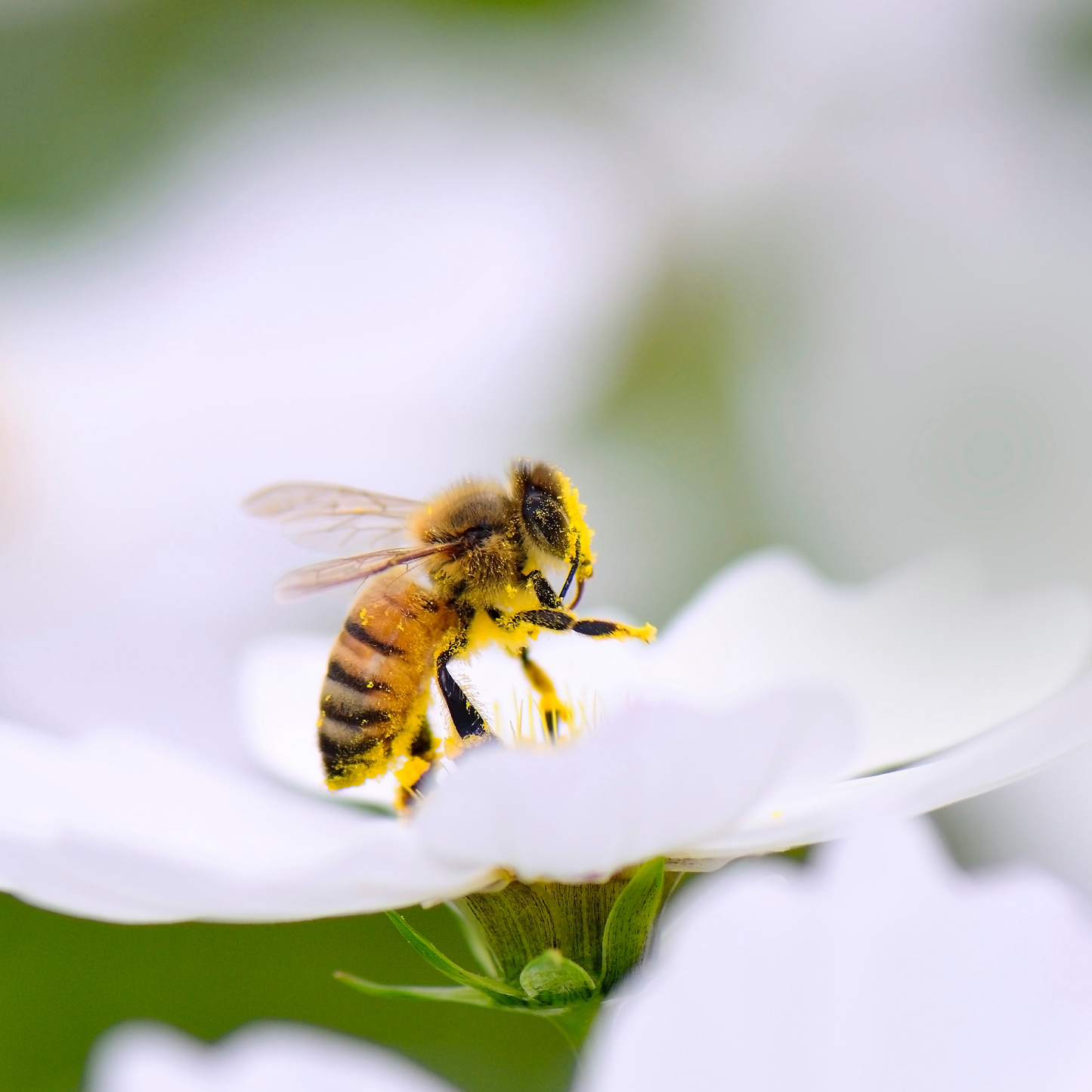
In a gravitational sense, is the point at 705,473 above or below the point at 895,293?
below

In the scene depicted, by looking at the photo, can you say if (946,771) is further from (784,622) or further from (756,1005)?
A: (784,622)

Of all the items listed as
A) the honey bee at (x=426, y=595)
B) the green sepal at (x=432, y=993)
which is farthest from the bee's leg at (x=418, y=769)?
the green sepal at (x=432, y=993)

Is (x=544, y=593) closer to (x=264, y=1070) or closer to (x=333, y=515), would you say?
(x=333, y=515)

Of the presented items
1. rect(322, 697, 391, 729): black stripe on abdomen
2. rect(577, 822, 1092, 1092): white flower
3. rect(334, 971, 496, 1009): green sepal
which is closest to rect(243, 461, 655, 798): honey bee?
rect(322, 697, 391, 729): black stripe on abdomen

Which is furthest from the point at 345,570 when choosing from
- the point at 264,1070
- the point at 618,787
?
the point at 264,1070

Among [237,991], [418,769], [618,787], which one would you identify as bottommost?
[237,991]

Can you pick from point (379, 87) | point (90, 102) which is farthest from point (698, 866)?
point (379, 87)

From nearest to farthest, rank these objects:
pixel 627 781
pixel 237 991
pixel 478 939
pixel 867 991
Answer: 1. pixel 867 991
2. pixel 627 781
3. pixel 478 939
4. pixel 237 991
